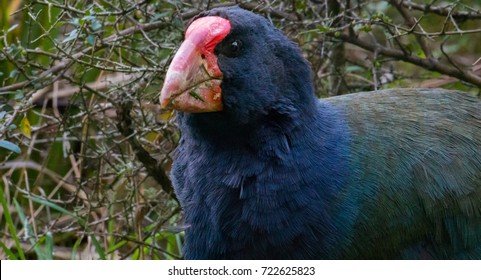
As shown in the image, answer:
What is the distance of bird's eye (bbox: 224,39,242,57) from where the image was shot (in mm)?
2940

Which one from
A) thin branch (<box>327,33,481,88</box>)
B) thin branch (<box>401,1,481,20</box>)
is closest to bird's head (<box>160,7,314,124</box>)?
thin branch (<box>327,33,481,88</box>)

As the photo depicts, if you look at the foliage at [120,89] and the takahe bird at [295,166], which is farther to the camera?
the foliage at [120,89]

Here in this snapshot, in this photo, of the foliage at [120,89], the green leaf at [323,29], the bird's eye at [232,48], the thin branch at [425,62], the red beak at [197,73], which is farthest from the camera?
the thin branch at [425,62]

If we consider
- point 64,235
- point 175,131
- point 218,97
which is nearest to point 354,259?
point 218,97

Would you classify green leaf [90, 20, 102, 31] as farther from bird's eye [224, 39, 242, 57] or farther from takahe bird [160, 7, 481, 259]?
bird's eye [224, 39, 242, 57]

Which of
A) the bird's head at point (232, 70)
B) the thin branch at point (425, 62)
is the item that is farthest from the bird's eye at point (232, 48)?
the thin branch at point (425, 62)

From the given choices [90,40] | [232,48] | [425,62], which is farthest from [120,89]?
[425,62]

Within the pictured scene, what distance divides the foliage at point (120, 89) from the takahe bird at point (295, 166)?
2.26 feet

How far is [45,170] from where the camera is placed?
5016 mm

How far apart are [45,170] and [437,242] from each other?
2.47 meters

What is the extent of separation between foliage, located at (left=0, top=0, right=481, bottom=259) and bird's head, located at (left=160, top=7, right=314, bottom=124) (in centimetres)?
78

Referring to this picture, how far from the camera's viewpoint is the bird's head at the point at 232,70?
2850 millimetres

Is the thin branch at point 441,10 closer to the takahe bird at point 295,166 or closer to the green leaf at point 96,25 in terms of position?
the takahe bird at point 295,166

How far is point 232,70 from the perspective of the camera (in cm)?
292
